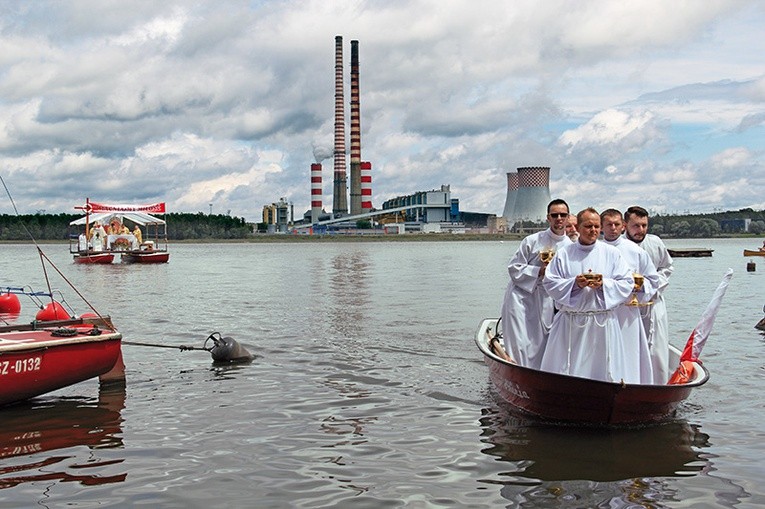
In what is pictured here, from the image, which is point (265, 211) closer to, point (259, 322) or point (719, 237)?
point (719, 237)

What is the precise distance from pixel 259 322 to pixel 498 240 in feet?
500

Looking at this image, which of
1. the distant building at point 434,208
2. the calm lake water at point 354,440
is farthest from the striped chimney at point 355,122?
the calm lake water at point 354,440

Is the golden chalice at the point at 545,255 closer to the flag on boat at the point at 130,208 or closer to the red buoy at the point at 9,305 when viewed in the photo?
the red buoy at the point at 9,305

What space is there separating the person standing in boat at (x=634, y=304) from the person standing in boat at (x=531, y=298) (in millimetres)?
823

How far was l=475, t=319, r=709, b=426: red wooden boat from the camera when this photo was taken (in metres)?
8.35

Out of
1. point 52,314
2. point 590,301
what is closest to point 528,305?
point 590,301

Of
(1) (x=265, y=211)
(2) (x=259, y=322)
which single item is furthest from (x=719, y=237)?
(2) (x=259, y=322)

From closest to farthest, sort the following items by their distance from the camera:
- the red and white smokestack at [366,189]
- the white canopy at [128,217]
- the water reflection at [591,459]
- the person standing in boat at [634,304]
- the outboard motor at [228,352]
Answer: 1. the water reflection at [591,459]
2. the person standing in boat at [634,304]
3. the outboard motor at [228,352]
4. the white canopy at [128,217]
5. the red and white smokestack at [366,189]

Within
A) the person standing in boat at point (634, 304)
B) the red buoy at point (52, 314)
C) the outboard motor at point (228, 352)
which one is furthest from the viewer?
the outboard motor at point (228, 352)

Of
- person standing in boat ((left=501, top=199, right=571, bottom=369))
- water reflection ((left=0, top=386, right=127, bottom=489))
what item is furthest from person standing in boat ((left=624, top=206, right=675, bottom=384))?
water reflection ((left=0, top=386, right=127, bottom=489))

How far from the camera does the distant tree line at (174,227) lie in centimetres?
14838

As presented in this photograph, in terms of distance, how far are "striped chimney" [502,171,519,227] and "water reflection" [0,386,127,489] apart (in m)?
170

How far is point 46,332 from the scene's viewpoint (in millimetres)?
10773

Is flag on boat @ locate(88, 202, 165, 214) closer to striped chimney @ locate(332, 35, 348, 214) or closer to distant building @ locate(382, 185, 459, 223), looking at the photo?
striped chimney @ locate(332, 35, 348, 214)
